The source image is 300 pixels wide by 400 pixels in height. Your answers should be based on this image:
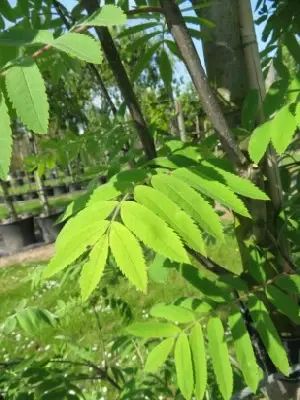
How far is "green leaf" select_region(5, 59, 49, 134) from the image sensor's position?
1.92 feet

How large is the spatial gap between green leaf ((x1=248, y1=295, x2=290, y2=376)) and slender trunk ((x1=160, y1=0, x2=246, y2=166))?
344mm

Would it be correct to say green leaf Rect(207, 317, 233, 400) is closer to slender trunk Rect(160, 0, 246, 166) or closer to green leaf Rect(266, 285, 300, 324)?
green leaf Rect(266, 285, 300, 324)

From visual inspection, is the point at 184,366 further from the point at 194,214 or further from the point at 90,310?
the point at 90,310

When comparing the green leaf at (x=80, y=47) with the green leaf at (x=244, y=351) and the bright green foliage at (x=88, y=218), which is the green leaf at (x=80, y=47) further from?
the green leaf at (x=244, y=351)

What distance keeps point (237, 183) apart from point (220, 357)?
1.25 feet

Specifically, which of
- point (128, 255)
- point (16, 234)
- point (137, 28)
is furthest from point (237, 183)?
point (16, 234)

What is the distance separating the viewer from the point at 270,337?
910 mm

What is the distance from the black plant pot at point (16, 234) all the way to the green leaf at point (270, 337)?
6264mm

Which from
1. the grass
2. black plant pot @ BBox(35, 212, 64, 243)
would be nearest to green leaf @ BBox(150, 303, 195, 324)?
the grass

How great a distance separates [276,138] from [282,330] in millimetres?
572

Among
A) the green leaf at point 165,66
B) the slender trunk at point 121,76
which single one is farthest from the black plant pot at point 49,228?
the slender trunk at point 121,76

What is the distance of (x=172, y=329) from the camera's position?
94 cm

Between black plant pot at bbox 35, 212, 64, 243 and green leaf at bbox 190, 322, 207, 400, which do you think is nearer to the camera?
green leaf at bbox 190, 322, 207, 400

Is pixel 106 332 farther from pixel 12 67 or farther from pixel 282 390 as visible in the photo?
pixel 12 67
